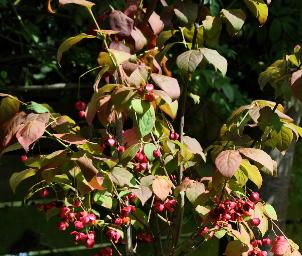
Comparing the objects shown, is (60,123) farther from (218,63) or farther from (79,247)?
(79,247)

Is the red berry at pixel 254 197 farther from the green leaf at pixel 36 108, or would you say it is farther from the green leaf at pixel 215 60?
the green leaf at pixel 36 108

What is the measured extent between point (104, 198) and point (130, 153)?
0.94 feet

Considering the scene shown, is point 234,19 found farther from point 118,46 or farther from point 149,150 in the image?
point 149,150

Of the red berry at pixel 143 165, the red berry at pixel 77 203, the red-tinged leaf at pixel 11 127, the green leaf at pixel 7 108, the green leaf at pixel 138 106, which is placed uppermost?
the green leaf at pixel 138 106

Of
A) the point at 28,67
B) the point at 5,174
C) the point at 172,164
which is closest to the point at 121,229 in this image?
the point at 172,164

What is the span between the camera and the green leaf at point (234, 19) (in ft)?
5.99

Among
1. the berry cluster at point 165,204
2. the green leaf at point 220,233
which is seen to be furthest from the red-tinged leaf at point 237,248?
the berry cluster at point 165,204

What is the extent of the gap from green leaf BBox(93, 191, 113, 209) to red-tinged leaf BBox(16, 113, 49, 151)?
41 centimetres

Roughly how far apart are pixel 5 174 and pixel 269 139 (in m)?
1.88

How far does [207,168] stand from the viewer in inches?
139

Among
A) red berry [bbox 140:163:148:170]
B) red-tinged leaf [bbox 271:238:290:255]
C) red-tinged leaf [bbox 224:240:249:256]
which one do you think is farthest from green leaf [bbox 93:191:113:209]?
red-tinged leaf [bbox 271:238:290:255]

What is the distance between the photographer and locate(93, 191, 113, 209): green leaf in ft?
6.53

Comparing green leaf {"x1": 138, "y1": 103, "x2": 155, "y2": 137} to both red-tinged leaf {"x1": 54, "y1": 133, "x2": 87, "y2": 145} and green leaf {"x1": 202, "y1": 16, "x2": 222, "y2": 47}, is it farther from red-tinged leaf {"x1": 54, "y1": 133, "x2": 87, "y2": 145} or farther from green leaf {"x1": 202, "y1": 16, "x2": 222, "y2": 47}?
green leaf {"x1": 202, "y1": 16, "x2": 222, "y2": 47}

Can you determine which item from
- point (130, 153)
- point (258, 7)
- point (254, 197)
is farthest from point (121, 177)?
point (258, 7)
